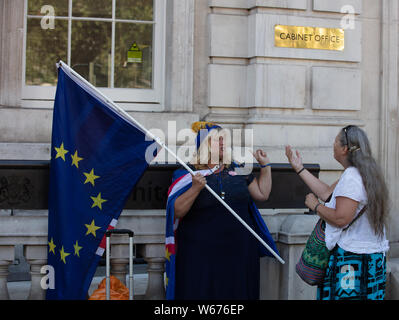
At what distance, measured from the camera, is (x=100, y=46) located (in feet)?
21.7

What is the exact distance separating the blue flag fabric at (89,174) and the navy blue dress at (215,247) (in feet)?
1.66

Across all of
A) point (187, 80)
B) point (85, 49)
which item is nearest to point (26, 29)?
point (85, 49)

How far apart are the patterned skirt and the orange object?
1503 mm

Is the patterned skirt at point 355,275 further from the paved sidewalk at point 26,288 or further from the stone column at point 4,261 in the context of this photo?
the stone column at point 4,261

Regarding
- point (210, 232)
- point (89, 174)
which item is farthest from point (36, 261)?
point (210, 232)

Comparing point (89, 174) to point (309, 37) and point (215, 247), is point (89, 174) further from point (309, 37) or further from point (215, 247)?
point (309, 37)

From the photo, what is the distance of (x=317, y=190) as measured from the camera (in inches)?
180

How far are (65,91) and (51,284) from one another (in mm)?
1413

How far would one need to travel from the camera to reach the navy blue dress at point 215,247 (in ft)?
14.9

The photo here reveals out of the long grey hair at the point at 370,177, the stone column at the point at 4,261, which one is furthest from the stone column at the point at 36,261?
the long grey hair at the point at 370,177

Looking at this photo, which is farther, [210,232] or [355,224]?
[210,232]

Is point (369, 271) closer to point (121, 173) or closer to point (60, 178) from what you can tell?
point (121, 173)

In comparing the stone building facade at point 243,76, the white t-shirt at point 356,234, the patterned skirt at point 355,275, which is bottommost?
the patterned skirt at point 355,275

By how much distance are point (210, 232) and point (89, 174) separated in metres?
0.95
